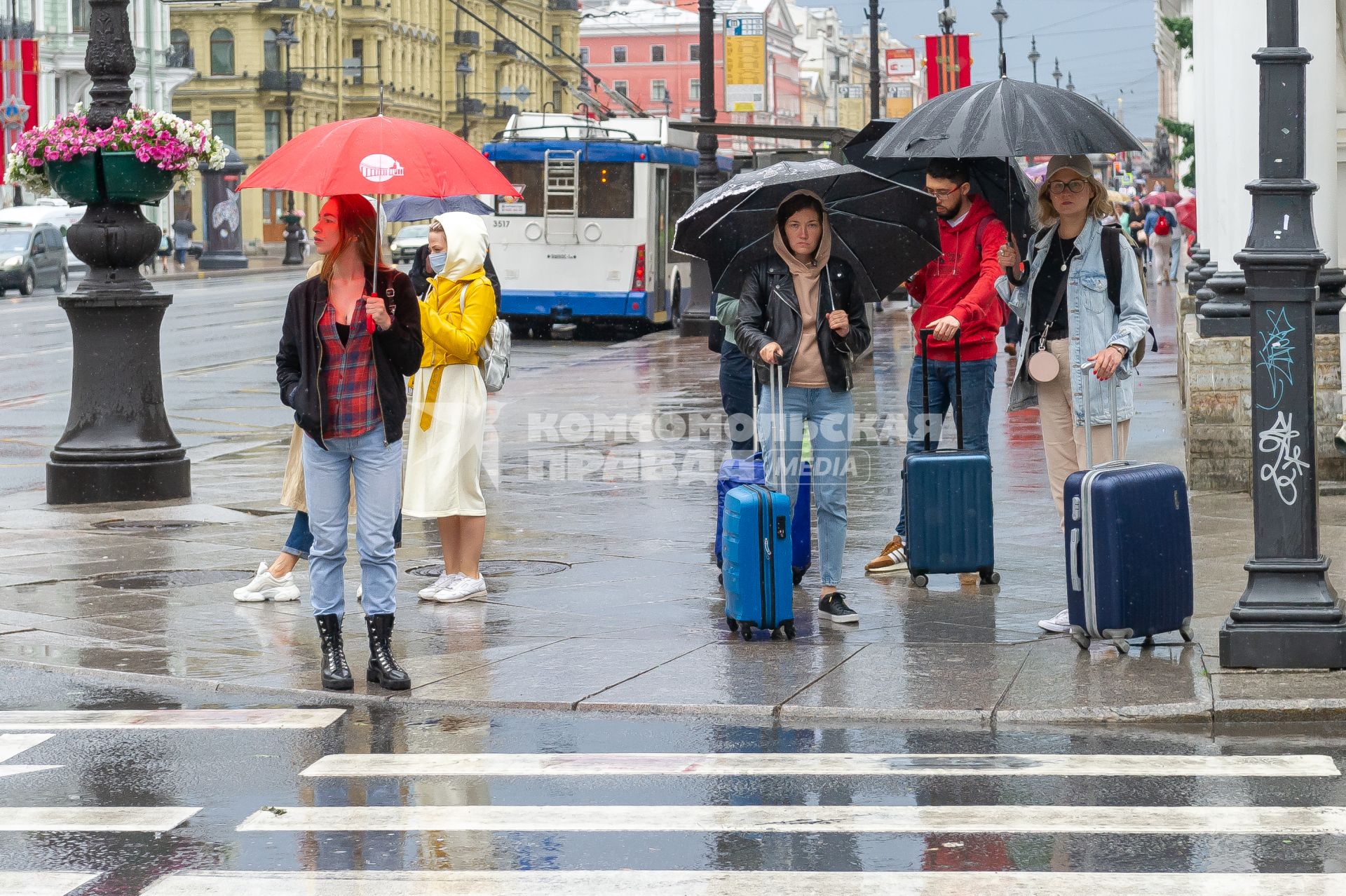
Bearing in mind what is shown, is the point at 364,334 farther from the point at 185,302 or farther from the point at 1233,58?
the point at 185,302

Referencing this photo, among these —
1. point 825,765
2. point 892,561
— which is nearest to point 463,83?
point 892,561

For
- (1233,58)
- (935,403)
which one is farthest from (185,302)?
(935,403)

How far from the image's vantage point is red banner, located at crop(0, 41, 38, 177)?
5494 centimetres

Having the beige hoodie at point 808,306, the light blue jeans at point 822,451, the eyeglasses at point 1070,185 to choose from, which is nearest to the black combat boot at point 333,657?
the light blue jeans at point 822,451

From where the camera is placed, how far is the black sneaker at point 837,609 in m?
8.28

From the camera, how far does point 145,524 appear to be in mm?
11609

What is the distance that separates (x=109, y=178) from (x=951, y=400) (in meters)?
6.00

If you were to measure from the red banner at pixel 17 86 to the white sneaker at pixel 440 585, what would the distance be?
161 feet

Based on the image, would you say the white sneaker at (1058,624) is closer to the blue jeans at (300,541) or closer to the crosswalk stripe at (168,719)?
the crosswalk stripe at (168,719)

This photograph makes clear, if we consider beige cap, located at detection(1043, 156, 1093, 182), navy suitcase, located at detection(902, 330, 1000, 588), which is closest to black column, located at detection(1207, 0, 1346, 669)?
beige cap, located at detection(1043, 156, 1093, 182)

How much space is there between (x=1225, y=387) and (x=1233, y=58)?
2775 mm

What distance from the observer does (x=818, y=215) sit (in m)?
8.32

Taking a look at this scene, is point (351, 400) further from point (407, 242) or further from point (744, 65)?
point (407, 242)

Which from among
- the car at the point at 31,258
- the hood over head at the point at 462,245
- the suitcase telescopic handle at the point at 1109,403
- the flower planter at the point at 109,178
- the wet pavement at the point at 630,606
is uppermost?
the car at the point at 31,258
